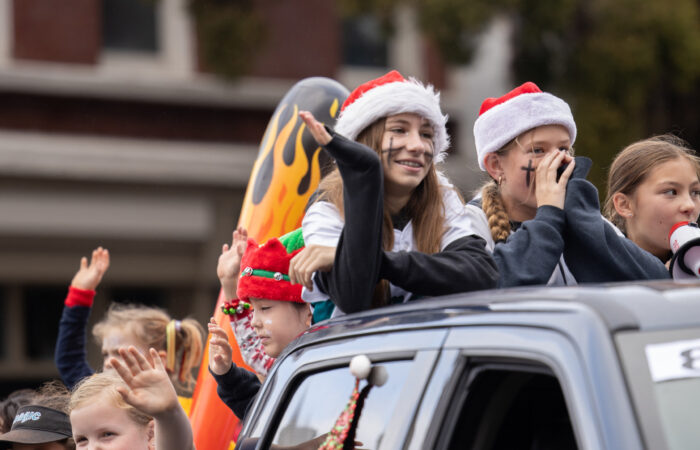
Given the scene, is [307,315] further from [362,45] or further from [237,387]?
[362,45]

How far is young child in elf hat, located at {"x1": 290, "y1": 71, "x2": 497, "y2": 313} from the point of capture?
8.56 ft

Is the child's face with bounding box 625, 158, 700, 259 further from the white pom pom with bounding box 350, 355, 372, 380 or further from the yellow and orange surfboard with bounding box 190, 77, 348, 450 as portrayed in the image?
the yellow and orange surfboard with bounding box 190, 77, 348, 450

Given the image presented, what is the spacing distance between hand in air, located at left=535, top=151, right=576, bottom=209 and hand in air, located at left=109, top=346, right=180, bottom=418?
1.07 metres

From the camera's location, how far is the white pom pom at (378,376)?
2.06 metres

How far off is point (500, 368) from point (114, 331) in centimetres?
320

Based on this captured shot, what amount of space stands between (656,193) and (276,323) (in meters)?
1.18

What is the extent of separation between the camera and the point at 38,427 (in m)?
3.58

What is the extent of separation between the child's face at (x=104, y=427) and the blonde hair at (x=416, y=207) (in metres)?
0.84

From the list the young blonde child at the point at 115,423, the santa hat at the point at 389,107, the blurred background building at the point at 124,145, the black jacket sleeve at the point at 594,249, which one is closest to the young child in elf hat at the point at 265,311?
the young blonde child at the point at 115,423

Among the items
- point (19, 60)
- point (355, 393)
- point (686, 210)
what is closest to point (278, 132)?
point (686, 210)

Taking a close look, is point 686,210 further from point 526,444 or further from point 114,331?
point 114,331

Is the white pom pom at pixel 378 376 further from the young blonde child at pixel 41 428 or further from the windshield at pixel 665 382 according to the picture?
the young blonde child at pixel 41 428

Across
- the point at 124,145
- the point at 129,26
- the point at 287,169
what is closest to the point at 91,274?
the point at 287,169

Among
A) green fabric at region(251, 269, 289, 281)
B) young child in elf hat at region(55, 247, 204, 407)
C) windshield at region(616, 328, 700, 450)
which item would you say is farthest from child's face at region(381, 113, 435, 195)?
young child in elf hat at region(55, 247, 204, 407)
